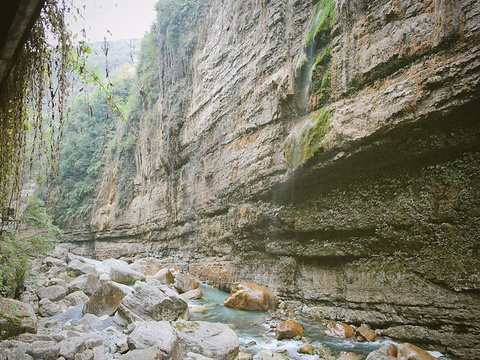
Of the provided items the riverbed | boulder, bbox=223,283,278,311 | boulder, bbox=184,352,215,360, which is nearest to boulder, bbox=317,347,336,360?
the riverbed

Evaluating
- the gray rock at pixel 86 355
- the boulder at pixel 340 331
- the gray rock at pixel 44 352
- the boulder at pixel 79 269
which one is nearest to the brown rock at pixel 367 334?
the boulder at pixel 340 331

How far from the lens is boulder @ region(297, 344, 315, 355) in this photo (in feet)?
15.5

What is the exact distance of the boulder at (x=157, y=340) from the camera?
3445 mm

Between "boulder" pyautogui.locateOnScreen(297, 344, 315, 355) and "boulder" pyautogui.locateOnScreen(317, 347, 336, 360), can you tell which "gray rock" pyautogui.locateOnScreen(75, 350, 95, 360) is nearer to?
"boulder" pyautogui.locateOnScreen(297, 344, 315, 355)

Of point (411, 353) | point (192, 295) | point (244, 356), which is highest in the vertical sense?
point (411, 353)

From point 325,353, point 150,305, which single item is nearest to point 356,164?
point 325,353

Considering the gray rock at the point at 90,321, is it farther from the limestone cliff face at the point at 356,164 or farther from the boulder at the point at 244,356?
the limestone cliff face at the point at 356,164

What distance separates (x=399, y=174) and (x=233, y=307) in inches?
208

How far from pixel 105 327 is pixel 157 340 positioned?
7.81 feet

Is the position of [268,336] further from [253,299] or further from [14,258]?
[14,258]

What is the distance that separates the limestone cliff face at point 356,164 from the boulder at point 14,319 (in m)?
5.49

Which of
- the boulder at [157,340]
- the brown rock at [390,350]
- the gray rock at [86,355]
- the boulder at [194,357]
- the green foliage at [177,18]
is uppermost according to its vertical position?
the green foliage at [177,18]

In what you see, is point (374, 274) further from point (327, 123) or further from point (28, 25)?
point (28, 25)

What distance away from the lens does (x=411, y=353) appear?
4141 mm
